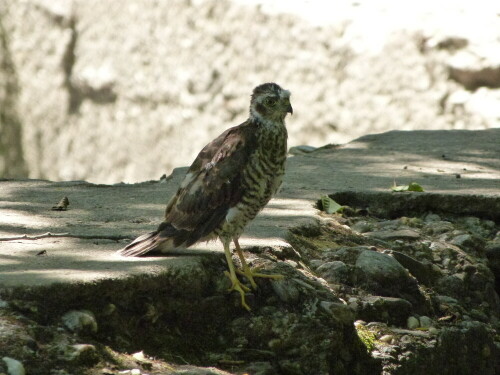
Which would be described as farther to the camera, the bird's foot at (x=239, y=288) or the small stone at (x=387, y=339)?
the small stone at (x=387, y=339)

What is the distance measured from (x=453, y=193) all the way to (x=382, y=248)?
1.16 meters

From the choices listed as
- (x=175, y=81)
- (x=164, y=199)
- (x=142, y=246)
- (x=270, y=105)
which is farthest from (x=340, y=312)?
(x=175, y=81)

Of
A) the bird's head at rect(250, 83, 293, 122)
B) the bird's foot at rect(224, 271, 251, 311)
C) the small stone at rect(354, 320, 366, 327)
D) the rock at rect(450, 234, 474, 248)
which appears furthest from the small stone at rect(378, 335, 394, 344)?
the rock at rect(450, 234, 474, 248)

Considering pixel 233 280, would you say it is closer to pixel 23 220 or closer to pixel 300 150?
pixel 23 220

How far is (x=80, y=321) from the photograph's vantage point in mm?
3637

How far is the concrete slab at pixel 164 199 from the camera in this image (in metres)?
4.23

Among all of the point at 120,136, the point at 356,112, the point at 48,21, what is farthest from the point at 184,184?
the point at 48,21

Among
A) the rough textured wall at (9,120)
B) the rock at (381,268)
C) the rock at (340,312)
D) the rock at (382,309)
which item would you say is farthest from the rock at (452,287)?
the rough textured wall at (9,120)

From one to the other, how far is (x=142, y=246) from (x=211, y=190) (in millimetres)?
423

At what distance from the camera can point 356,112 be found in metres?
10.2

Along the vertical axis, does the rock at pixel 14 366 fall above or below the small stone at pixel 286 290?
below

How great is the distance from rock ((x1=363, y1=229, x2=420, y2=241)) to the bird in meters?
1.24

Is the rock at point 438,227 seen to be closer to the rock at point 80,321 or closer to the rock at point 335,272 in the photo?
the rock at point 335,272

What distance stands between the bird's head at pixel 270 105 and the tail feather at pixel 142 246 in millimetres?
805
